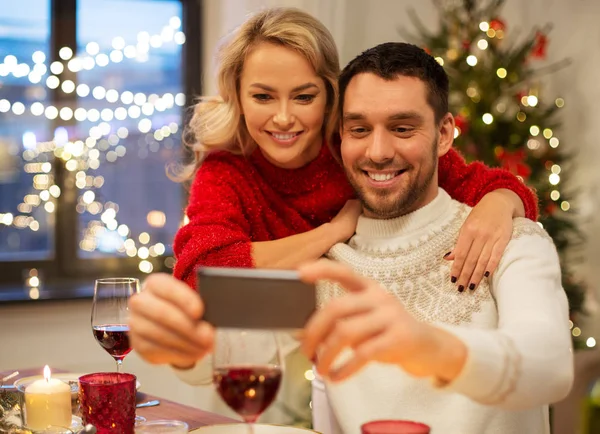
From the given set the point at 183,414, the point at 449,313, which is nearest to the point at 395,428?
the point at 449,313

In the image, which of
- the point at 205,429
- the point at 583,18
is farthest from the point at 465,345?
the point at 583,18

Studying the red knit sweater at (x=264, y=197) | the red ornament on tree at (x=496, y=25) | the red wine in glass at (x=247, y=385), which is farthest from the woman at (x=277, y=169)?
the red ornament on tree at (x=496, y=25)

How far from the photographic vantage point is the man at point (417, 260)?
1.51 metres

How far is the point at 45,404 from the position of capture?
1.52 meters

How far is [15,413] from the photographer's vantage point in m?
1.67

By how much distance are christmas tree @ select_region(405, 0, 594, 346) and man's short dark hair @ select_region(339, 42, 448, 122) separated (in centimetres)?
214

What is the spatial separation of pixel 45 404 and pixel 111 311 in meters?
0.24

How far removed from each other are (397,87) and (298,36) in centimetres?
34

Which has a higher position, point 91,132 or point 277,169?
point 91,132

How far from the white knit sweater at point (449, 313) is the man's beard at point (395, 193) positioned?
0.03 meters

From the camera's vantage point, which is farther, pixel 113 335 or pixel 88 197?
pixel 88 197

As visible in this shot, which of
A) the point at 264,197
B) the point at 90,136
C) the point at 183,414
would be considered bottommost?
the point at 183,414

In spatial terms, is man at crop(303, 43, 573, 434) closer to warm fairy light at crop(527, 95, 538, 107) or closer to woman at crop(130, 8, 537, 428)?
woman at crop(130, 8, 537, 428)

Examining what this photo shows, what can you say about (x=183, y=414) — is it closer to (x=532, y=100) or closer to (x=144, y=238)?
(x=144, y=238)
